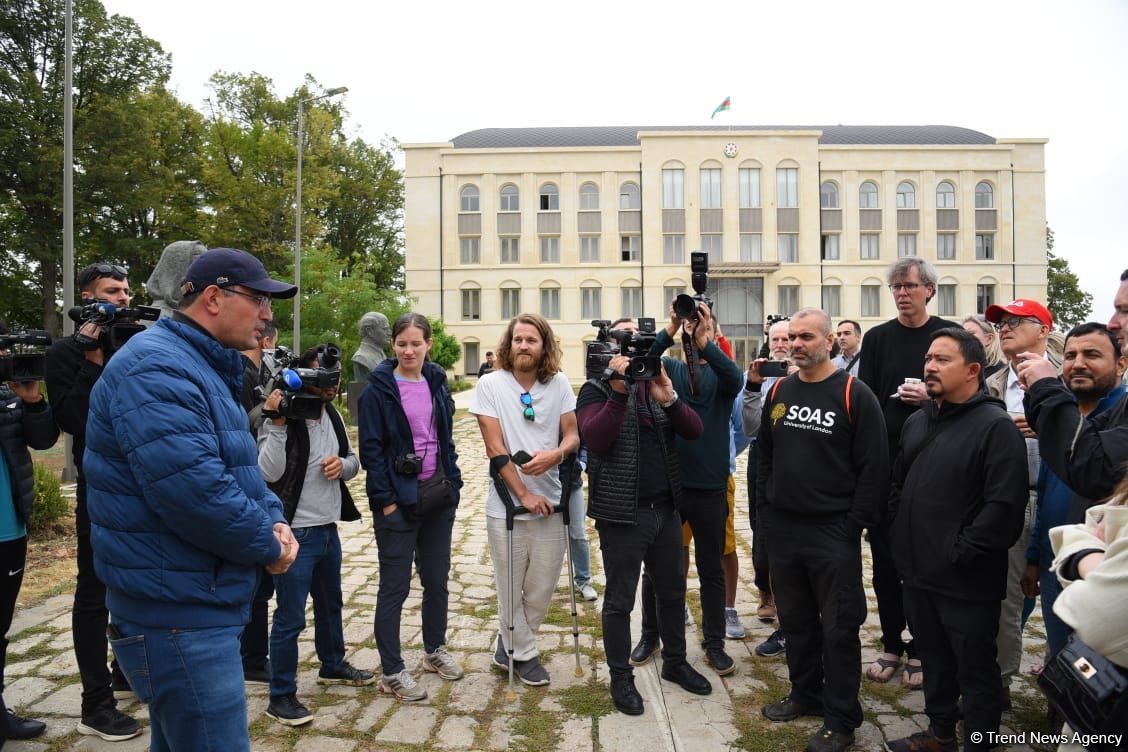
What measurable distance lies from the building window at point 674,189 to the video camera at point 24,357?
49.4 m

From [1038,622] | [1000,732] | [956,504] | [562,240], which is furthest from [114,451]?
[562,240]

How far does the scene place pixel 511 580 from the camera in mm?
4641

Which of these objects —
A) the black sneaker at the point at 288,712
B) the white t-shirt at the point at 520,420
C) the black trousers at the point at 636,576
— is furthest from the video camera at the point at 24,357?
the black trousers at the point at 636,576

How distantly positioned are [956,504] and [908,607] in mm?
635

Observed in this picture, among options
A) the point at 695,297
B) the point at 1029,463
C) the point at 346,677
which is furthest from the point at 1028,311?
the point at 346,677

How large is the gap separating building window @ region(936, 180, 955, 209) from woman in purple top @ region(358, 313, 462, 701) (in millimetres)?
55507

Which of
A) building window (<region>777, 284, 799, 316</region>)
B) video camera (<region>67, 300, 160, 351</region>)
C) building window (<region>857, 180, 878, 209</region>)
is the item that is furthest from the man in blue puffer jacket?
building window (<region>857, 180, 878, 209</region>)

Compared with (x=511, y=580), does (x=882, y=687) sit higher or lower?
lower

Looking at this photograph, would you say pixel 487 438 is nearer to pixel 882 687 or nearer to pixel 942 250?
pixel 882 687

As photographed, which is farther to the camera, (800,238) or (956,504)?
(800,238)

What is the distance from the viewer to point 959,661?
3.57 metres

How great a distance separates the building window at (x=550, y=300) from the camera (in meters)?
51.8

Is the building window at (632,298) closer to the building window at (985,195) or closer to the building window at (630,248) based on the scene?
the building window at (630,248)

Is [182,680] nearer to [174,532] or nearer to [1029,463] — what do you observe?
[174,532]
